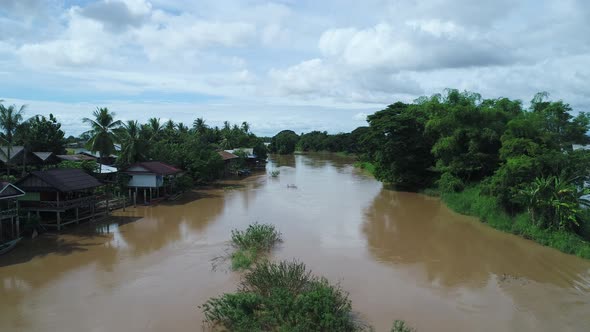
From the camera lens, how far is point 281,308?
9133 millimetres

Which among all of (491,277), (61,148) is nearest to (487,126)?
(491,277)

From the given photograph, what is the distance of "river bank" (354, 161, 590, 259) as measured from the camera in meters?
15.9

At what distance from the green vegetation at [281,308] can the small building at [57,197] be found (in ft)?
39.3

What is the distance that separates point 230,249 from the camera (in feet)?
53.7

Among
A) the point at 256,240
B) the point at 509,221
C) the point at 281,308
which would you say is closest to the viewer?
the point at 281,308

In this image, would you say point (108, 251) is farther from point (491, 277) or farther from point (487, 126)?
point (487, 126)

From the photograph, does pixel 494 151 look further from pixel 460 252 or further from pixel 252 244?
pixel 252 244

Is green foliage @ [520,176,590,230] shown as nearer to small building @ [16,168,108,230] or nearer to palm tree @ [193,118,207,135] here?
small building @ [16,168,108,230]

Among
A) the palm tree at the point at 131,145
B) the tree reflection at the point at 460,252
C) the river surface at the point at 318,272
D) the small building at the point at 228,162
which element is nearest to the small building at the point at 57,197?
the river surface at the point at 318,272

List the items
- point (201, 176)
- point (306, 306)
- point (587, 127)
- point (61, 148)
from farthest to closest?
1. point (61, 148)
2. point (201, 176)
3. point (587, 127)
4. point (306, 306)

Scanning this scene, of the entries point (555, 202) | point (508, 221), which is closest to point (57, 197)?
point (508, 221)

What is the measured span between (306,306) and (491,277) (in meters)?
8.27

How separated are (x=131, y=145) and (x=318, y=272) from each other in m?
20.3

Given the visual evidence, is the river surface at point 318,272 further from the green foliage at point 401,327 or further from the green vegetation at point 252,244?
the green vegetation at point 252,244
